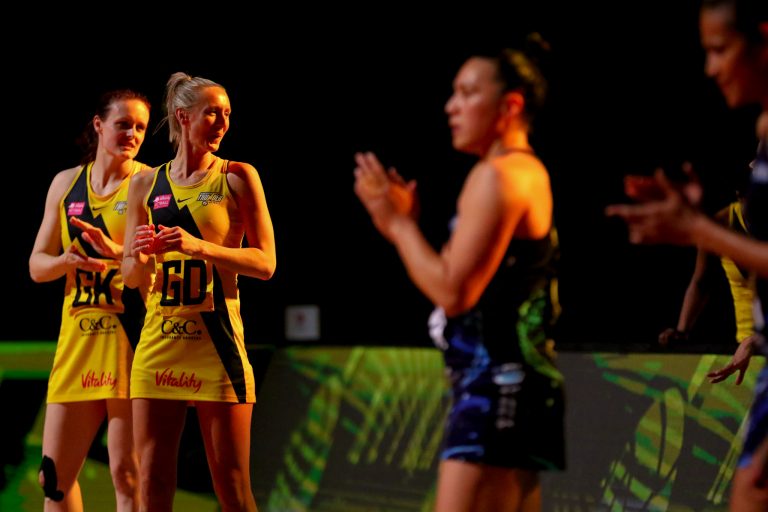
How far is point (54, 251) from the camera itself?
3861 millimetres

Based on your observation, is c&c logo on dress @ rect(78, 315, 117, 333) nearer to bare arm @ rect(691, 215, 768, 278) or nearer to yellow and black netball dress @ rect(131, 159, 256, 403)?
yellow and black netball dress @ rect(131, 159, 256, 403)

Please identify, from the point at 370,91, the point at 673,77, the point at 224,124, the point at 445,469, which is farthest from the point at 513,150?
the point at 370,91

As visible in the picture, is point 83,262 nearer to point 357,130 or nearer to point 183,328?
point 183,328

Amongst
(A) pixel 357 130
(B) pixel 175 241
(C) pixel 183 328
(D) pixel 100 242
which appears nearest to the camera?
(B) pixel 175 241

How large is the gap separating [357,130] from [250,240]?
104 inches

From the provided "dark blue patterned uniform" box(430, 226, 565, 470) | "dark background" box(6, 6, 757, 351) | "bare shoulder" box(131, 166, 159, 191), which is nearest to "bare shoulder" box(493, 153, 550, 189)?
"dark blue patterned uniform" box(430, 226, 565, 470)

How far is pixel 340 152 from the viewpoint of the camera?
6070mm

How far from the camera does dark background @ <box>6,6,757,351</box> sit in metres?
4.76

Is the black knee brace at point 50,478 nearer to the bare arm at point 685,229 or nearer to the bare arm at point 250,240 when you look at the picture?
the bare arm at point 250,240

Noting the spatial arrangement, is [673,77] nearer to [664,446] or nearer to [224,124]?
[664,446]

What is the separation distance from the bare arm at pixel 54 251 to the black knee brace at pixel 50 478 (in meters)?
0.60

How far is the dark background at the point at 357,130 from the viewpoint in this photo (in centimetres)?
476

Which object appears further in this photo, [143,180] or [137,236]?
[143,180]

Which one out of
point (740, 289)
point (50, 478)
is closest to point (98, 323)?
point (50, 478)
